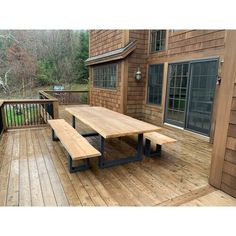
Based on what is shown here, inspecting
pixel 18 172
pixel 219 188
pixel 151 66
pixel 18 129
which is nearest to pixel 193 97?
pixel 151 66

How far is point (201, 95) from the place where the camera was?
456 centimetres

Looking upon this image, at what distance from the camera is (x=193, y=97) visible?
188 inches

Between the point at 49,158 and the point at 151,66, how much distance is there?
172 inches

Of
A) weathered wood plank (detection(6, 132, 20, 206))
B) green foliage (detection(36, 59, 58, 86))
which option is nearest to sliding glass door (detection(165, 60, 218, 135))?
weathered wood plank (detection(6, 132, 20, 206))

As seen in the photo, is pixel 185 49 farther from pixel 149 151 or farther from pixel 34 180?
pixel 34 180

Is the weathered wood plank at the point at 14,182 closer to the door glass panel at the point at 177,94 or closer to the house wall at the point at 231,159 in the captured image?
the house wall at the point at 231,159

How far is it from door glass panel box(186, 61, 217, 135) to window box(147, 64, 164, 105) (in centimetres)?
125

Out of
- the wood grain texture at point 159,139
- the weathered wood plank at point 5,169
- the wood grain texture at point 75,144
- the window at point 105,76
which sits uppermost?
the window at point 105,76

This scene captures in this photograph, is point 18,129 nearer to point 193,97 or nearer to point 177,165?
point 177,165

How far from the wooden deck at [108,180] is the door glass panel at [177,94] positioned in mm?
1430

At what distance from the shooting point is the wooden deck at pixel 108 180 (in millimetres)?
2207

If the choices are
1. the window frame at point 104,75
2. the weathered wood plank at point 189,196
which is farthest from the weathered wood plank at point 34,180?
the window frame at point 104,75

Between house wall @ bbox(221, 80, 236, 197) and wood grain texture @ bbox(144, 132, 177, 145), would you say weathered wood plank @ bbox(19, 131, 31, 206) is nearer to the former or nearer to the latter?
wood grain texture @ bbox(144, 132, 177, 145)
